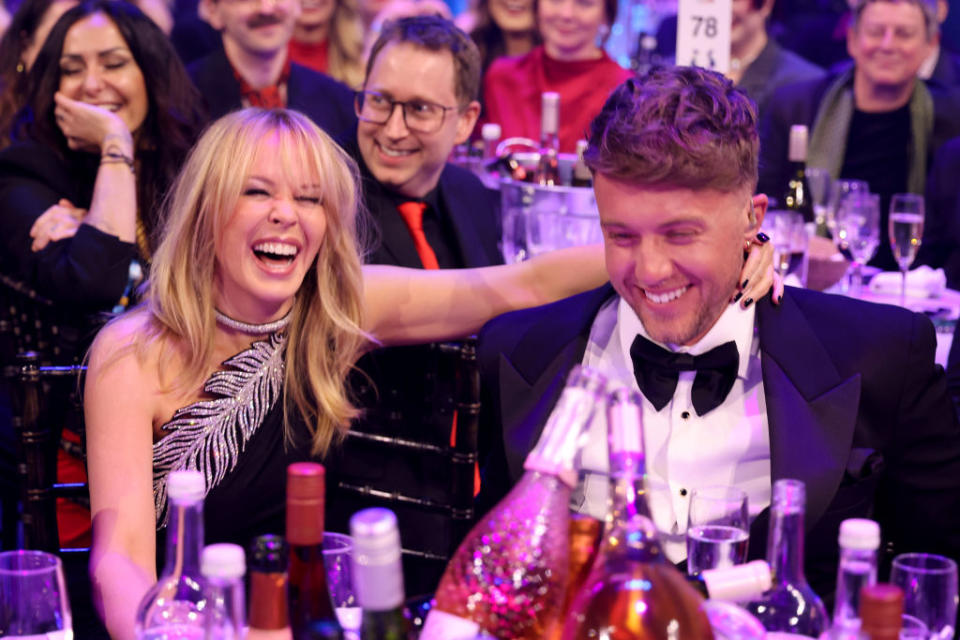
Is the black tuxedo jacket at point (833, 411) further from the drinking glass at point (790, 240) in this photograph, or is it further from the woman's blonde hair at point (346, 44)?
the woman's blonde hair at point (346, 44)

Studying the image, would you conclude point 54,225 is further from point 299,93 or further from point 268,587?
point 268,587

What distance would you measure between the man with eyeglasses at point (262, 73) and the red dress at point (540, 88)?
112 cm

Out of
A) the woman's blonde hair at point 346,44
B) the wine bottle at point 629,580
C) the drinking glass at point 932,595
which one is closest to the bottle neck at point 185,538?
the wine bottle at point 629,580

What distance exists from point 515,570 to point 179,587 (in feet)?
1.20

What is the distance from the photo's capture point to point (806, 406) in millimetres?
1877

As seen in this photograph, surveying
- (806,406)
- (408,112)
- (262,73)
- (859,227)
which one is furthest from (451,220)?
(806,406)

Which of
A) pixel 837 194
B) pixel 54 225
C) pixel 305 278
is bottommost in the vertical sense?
pixel 305 278

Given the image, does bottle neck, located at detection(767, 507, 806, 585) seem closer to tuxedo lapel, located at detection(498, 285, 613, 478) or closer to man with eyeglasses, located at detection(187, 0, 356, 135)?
tuxedo lapel, located at detection(498, 285, 613, 478)

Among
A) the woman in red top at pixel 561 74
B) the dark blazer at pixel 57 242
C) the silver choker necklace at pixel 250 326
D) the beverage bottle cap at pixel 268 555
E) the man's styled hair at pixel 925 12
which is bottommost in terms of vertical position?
the beverage bottle cap at pixel 268 555

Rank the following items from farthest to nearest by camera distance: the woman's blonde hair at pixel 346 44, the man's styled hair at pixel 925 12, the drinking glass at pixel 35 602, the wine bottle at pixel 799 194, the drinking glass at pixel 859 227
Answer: the woman's blonde hair at pixel 346 44, the man's styled hair at pixel 925 12, the wine bottle at pixel 799 194, the drinking glass at pixel 859 227, the drinking glass at pixel 35 602

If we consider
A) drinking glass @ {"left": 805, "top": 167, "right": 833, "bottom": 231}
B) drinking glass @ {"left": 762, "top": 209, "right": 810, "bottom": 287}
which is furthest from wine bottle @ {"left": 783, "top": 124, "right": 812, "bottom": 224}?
drinking glass @ {"left": 762, "top": 209, "right": 810, "bottom": 287}

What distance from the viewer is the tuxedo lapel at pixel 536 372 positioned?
195 cm

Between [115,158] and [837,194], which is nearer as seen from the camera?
[115,158]

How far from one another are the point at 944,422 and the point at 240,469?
1.26m
